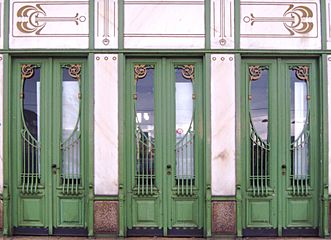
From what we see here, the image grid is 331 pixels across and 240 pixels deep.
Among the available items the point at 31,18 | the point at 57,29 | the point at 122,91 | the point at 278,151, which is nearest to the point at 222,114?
the point at 278,151

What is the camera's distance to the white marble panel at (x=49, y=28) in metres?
7.31

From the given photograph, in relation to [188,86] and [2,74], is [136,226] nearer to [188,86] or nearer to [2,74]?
[188,86]

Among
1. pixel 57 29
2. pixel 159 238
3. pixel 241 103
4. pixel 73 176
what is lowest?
pixel 159 238

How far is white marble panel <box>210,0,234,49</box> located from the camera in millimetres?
7277

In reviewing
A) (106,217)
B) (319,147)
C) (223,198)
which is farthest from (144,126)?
(319,147)

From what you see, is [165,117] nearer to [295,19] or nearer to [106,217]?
[106,217]

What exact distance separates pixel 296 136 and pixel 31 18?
4750 mm

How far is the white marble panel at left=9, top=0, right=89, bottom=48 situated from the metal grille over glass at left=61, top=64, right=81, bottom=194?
44 centimetres

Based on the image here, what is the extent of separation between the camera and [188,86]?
7516mm

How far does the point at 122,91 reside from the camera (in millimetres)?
7316

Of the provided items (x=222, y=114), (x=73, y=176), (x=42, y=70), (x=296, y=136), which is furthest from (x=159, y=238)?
(x=42, y=70)

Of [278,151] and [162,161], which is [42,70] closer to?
[162,161]

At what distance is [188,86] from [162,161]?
132 cm

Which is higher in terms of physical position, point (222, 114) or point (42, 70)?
point (42, 70)
